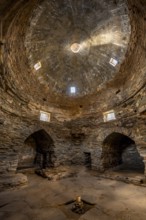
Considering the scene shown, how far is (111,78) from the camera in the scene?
9.57m

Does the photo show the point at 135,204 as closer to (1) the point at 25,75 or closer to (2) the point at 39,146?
(2) the point at 39,146

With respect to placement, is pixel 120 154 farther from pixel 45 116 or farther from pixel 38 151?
pixel 45 116

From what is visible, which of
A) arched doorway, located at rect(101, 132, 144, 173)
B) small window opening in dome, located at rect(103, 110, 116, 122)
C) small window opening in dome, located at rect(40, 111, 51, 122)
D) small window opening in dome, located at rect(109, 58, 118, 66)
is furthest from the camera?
small window opening in dome, located at rect(109, 58, 118, 66)

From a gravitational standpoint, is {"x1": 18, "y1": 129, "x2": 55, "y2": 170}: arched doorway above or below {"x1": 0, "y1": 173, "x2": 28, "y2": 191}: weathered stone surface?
above

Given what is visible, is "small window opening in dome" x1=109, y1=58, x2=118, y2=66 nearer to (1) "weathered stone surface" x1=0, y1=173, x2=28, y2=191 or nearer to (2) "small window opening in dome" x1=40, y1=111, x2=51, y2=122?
(2) "small window opening in dome" x1=40, y1=111, x2=51, y2=122

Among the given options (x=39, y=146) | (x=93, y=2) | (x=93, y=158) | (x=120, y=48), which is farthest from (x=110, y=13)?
(x=39, y=146)

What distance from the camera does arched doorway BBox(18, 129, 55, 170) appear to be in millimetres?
8492

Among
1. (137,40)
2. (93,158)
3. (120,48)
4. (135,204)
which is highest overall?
(120,48)

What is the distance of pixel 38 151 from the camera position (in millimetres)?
9266

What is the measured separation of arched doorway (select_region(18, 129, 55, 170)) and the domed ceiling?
13.4ft

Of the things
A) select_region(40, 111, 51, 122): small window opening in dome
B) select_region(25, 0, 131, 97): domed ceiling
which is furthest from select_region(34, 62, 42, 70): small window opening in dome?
select_region(40, 111, 51, 122): small window opening in dome

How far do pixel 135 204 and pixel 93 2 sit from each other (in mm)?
10621

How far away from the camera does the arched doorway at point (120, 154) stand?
27.3ft

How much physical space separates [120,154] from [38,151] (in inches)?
254
